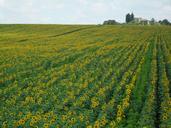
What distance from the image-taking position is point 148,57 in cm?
3588

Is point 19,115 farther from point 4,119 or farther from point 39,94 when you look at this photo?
point 39,94

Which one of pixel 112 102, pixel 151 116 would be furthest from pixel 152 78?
pixel 151 116

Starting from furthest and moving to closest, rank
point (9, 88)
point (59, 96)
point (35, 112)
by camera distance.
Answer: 1. point (9, 88)
2. point (59, 96)
3. point (35, 112)

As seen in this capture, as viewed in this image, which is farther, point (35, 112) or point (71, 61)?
point (71, 61)

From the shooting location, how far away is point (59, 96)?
67.1 ft

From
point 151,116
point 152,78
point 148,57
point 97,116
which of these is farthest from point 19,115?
point 148,57

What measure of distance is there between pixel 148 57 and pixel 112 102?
18.4 metres

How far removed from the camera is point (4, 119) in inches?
656

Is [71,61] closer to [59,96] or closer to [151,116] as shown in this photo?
[59,96]

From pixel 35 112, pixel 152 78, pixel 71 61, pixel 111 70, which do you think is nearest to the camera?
pixel 35 112

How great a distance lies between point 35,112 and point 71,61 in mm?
17126

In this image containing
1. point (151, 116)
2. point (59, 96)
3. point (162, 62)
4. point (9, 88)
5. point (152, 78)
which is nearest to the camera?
point (151, 116)

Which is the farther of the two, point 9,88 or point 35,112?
point 9,88

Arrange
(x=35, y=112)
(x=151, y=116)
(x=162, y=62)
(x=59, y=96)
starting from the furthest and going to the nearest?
(x=162, y=62)
(x=59, y=96)
(x=35, y=112)
(x=151, y=116)
